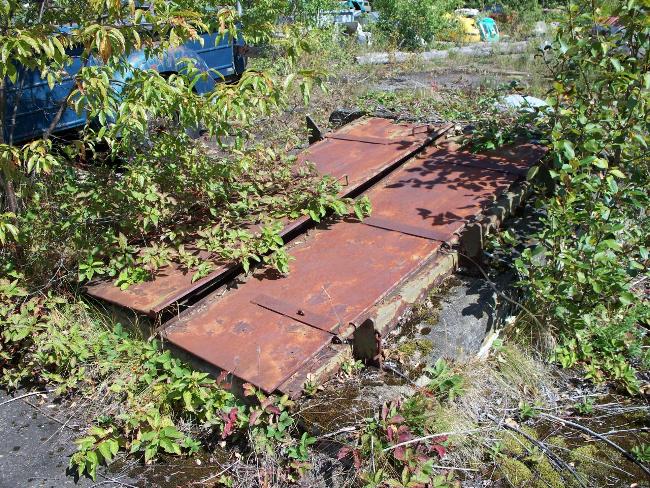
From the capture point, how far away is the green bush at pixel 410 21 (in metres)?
14.6

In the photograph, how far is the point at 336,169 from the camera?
187 inches

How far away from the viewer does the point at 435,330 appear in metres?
3.34

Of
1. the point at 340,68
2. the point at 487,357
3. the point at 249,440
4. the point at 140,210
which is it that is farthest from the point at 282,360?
the point at 340,68

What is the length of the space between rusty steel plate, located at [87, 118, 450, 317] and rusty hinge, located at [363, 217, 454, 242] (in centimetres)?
32

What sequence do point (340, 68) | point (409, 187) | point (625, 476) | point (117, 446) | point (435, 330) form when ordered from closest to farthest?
point (625, 476)
point (117, 446)
point (435, 330)
point (409, 187)
point (340, 68)

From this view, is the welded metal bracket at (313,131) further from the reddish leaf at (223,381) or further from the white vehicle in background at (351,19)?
the white vehicle in background at (351,19)

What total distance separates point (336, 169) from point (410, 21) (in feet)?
37.5

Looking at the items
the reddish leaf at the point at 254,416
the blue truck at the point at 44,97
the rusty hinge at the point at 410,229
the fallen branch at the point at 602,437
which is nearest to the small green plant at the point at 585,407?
the fallen branch at the point at 602,437

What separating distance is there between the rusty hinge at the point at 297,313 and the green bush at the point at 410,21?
12148 millimetres

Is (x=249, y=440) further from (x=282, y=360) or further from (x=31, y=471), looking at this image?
(x=31, y=471)

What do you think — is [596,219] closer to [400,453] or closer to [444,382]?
[444,382]

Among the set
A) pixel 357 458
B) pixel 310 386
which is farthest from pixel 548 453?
pixel 310 386

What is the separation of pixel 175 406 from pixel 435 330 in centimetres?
150

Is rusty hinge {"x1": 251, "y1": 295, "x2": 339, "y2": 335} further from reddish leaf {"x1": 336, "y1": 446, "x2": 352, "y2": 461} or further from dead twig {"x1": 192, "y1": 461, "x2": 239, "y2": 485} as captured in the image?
dead twig {"x1": 192, "y1": 461, "x2": 239, "y2": 485}
